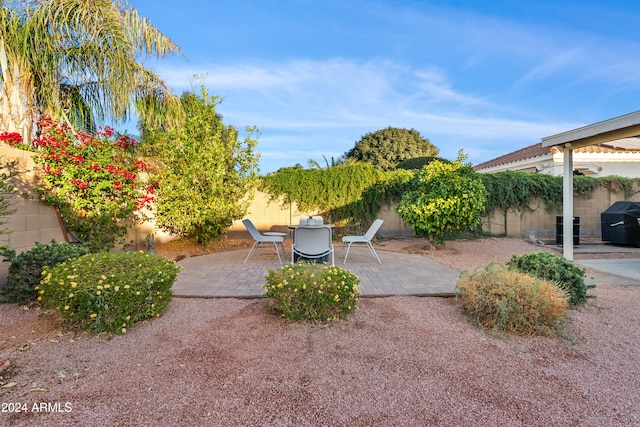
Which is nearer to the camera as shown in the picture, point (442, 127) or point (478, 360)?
point (478, 360)

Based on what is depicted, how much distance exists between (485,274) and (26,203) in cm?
592

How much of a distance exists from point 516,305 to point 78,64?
28.0 feet

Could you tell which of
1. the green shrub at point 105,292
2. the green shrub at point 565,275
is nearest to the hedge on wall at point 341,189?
the green shrub at point 565,275

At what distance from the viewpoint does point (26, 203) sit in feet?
15.2

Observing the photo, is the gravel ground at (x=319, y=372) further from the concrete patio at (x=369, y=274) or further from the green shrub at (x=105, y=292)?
the concrete patio at (x=369, y=274)

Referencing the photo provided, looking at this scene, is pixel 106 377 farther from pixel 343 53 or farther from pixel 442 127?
pixel 442 127

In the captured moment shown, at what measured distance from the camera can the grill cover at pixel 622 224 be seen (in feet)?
29.2

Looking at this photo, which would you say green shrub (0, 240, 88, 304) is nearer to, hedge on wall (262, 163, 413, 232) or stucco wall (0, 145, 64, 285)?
stucco wall (0, 145, 64, 285)

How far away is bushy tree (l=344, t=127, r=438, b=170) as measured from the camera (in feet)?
81.9

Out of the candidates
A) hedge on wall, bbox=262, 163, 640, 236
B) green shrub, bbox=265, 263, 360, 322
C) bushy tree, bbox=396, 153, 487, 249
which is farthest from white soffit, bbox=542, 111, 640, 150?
green shrub, bbox=265, 263, 360, 322

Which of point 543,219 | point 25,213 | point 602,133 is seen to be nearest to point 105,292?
point 25,213

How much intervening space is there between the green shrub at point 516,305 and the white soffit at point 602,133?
399 cm

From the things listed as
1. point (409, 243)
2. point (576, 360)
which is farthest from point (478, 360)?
point (409, 243)

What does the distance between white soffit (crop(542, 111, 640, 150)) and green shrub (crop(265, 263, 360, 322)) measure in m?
5.53
